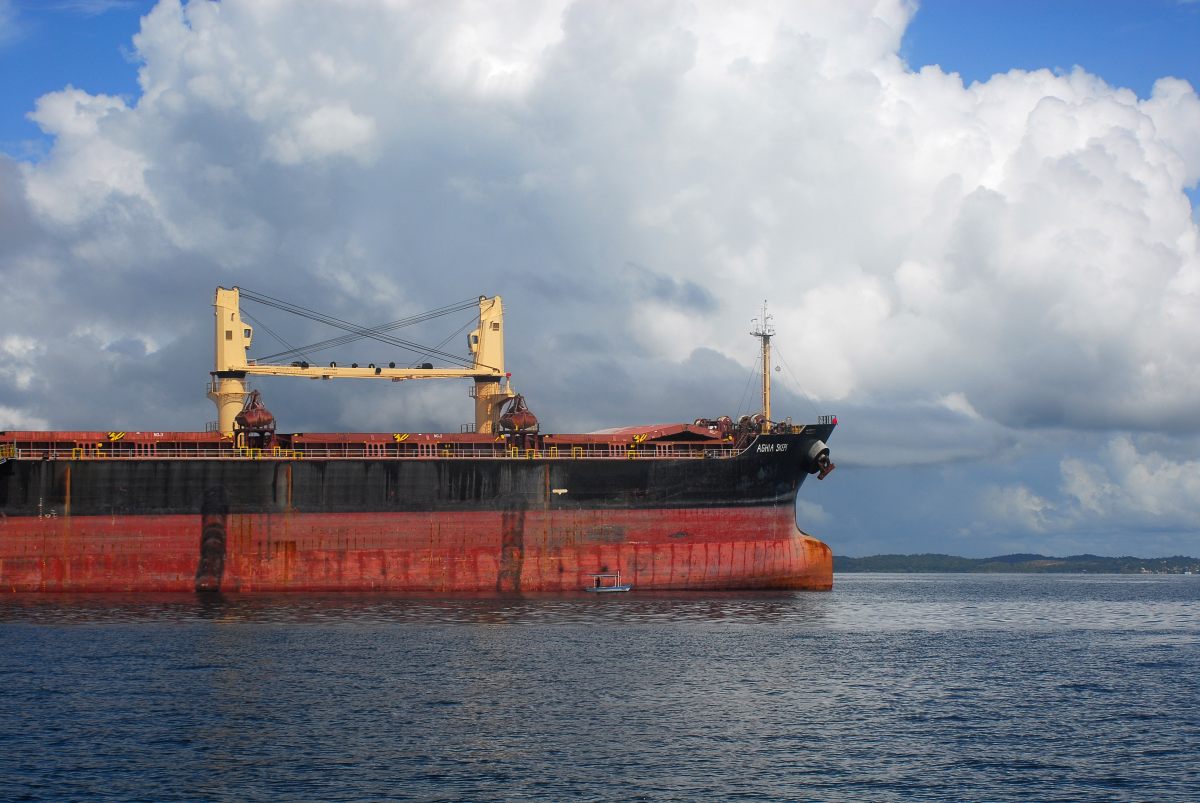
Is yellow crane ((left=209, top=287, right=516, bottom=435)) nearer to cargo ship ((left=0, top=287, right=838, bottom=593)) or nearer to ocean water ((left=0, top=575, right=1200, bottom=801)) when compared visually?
cargo ship ((left=0, top=287, right=838, bottom=593))

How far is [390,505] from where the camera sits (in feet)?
196

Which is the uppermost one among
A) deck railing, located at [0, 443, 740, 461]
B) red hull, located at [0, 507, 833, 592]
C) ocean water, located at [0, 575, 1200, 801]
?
deck railing, located at [0, 443, 740, 461]

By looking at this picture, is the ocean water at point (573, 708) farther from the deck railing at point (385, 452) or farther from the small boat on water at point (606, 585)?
the deck railing at point (385, 452)

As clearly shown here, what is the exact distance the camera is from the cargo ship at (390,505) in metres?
57.1

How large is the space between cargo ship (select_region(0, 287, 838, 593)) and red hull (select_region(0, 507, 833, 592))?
81mm

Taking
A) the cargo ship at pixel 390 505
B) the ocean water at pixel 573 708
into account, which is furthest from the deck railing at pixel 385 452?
the ocean water at pixel 573 708

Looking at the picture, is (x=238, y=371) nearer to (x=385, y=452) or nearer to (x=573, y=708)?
(x=385, y=452)

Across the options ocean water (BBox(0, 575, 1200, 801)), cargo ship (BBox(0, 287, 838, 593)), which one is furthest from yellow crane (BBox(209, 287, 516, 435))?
ocean water (BBox(0, 575, 1200, 801))

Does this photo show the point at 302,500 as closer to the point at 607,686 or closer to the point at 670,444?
the point at 670,444

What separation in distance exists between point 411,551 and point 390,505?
8.33 feet

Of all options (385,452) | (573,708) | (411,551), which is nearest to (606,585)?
(411,551)

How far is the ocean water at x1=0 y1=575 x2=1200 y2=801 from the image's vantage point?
2389 cm

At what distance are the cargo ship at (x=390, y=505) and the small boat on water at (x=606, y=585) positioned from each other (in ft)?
1.31

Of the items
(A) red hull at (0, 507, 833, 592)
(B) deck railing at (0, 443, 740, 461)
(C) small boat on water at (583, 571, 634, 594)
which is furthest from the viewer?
(C) small boat on water at (583, 571, 634, 594)
